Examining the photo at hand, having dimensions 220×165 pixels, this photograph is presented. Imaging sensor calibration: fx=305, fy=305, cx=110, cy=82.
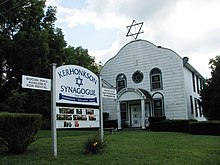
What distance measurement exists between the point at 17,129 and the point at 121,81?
20875 mm

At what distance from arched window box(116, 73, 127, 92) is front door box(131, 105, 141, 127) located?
7.43ft

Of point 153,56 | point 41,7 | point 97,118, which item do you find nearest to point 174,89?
point 153,56

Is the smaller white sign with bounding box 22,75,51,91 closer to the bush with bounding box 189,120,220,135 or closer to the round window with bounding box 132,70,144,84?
the bush with bounding box 189,120,220,135

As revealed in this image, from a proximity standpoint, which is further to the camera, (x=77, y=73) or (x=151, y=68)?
(x=151, y=68)

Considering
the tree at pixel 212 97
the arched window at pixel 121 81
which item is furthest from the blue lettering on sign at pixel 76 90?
the arched window at pixel 121 81

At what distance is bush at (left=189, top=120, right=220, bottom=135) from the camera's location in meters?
21.1

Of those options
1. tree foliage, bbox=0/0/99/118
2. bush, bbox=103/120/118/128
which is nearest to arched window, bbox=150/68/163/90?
bush, bbox=103/120/118/128

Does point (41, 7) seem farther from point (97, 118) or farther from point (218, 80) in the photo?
point (97, 118)

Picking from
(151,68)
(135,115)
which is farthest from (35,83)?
(135,115)

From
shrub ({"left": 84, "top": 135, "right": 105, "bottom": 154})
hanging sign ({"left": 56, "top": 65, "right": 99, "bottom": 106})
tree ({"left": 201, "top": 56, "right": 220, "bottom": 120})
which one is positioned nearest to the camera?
shrub ({"left": 84, "top": 135, "right": 105, "bottom": 154})

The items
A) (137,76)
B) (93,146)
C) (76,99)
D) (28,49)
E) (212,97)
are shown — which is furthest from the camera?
(137,76)

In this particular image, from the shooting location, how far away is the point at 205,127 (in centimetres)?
2155

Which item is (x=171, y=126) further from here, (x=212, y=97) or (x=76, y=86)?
(x=76, y=86)

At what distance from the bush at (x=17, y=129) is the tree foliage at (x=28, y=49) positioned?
1340 centimetres
